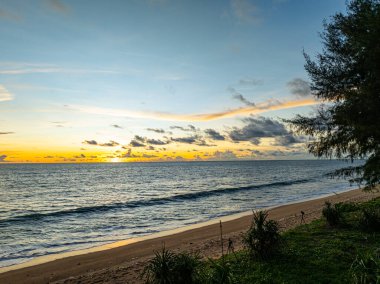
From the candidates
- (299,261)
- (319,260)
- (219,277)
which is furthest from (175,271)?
(319,260)

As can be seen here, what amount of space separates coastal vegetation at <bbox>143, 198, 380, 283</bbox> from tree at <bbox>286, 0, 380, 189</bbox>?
10.9 ft

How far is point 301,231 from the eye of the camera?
1584 centimetres

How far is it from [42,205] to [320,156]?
37.6 m

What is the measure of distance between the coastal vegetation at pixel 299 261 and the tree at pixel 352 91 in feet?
10.9

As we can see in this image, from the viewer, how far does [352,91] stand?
1527 cm

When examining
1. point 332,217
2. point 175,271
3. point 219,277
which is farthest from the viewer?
point 332,217

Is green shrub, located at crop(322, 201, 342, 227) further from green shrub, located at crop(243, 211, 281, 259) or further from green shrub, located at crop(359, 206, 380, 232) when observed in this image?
green shrub, located at crop(243, 211, 281, 259)

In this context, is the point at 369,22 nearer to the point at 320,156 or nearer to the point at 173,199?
the point at 320,156

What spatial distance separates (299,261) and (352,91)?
8456mm

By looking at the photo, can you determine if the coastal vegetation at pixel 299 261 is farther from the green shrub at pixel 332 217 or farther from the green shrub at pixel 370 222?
the green shrub at pixel 332 217

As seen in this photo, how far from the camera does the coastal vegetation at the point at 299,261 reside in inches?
346

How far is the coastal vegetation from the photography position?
8781mm

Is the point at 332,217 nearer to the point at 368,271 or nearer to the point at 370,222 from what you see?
the point at 370,222

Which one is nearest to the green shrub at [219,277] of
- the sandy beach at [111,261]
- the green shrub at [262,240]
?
the green shrub at [262,240]
